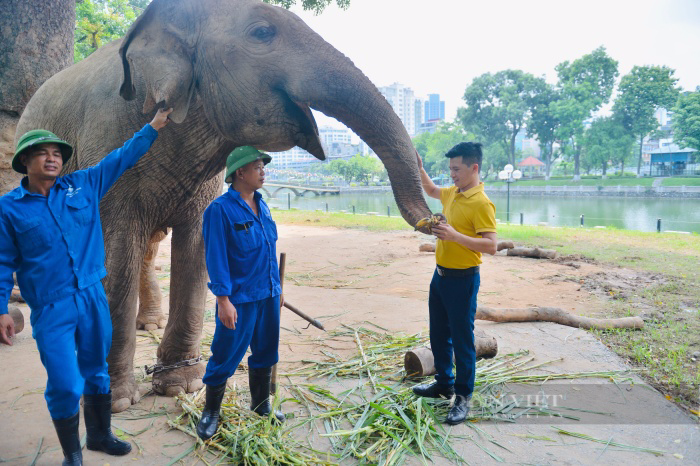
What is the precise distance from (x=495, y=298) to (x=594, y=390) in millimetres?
3055

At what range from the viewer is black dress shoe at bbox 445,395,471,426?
3.01 metres

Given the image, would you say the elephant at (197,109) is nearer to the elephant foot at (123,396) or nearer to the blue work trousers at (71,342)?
the elephant foot at (123,396)

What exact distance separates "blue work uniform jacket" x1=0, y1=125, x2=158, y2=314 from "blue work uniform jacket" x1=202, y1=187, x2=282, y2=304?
578 millimetres

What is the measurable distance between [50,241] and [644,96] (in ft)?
155

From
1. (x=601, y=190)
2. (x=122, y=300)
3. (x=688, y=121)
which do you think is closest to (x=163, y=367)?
(x=122, y=300)

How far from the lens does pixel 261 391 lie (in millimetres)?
3027

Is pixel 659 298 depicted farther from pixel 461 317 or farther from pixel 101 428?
pixel 101 428

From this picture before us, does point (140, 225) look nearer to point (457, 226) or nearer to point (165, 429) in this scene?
point (165, 429)

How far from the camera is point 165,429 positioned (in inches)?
116

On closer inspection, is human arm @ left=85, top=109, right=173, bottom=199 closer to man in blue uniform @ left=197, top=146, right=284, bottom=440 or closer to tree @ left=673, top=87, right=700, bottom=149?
man in blue uniform @ left=197, top=146, right=284, bottom=440

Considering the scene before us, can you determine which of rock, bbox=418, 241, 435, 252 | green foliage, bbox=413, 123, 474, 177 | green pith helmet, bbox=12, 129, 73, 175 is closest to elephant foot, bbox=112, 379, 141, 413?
green pith helmet, bbox=12, 129, 73, 175

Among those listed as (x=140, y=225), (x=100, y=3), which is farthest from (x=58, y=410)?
Result: (x=100, y=3)

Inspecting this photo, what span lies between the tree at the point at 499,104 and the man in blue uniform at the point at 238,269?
4173cm

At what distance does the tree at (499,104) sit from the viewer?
138ft
